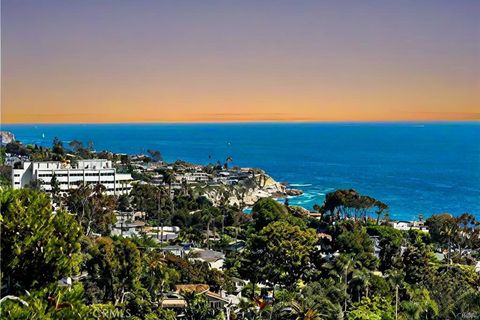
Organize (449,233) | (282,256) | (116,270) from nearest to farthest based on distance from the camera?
1. (116,270)
2. (282,256)
3. (449,233)

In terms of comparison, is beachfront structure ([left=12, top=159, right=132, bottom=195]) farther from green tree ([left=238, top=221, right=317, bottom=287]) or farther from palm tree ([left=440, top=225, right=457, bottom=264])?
green tree ([left=238, top=221, right=317, bottom=287])

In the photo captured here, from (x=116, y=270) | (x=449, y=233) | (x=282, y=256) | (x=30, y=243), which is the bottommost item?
(x=449, y=233)

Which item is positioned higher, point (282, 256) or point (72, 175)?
point (282, 256)

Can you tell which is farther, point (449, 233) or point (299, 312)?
point (449, 233)

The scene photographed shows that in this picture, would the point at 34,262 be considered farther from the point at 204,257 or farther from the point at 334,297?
the point at 204,257

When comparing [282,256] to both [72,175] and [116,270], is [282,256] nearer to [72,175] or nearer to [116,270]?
[116,270]

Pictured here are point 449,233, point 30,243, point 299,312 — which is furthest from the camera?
point 449,233

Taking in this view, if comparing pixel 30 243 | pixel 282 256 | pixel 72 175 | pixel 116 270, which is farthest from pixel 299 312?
pixel 72 175

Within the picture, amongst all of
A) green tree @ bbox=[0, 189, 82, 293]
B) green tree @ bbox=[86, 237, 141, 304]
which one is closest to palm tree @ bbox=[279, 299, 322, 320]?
green tree @ bbox=[86, 237, 141, 304]
